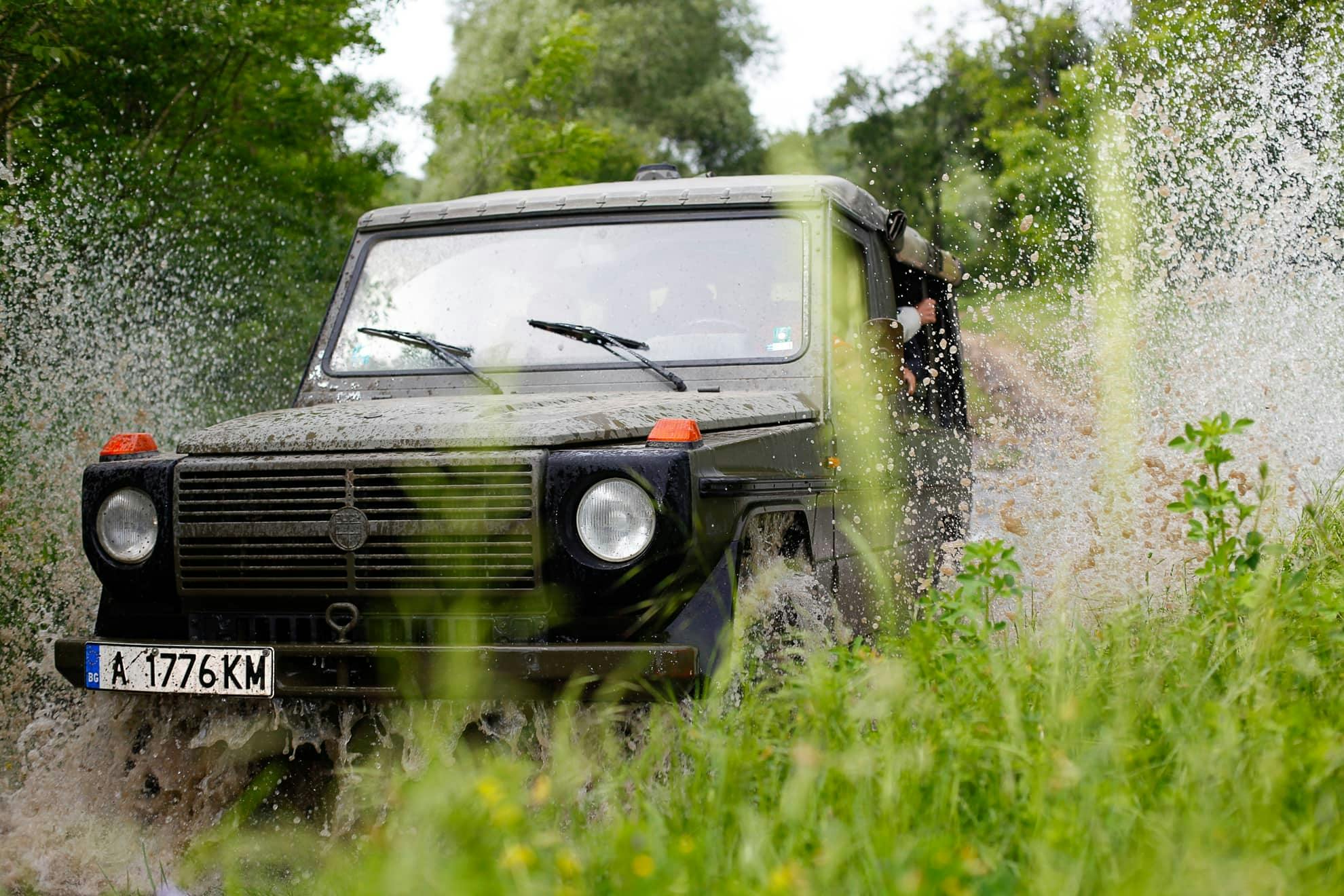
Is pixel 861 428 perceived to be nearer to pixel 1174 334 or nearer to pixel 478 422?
pixel 478 422

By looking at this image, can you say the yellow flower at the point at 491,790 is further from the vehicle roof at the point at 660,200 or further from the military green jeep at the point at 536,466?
the vehicle roof at the point at 660,200

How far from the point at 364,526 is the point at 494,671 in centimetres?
52

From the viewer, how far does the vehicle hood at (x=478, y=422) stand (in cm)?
359

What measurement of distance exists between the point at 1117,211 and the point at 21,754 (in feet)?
29.7

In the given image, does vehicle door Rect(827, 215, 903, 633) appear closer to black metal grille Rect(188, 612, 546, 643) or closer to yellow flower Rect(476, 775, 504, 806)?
black metal grille Rect(188, 612, 546, 643)

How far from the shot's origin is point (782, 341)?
4609mm

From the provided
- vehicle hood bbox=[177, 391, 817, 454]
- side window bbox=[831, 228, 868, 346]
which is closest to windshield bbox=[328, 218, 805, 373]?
side window bbox=[831, 228, 868, 346]

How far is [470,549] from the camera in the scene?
11.5 feet

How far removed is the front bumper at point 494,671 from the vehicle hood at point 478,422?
0.52 m

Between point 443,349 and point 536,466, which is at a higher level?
point 443,349

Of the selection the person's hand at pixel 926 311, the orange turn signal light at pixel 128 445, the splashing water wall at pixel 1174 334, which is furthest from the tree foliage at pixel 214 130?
the splashing water wall at pixel 1174 334

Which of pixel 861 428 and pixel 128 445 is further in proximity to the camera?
pixel 861 428

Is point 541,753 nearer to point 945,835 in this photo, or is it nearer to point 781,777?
point 781,777

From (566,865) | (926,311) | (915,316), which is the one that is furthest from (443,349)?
(566,865)
